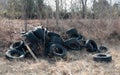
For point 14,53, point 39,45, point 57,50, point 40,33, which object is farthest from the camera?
point 57,50

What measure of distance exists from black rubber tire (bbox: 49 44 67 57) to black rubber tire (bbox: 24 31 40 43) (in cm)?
66

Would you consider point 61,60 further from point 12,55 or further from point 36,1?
point 36,1

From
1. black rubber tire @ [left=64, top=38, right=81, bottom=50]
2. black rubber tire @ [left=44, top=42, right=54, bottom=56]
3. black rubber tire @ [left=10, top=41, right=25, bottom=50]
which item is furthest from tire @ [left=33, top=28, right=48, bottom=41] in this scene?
black rubber tire @ [left=64, top=38, right=81, bottom=50]

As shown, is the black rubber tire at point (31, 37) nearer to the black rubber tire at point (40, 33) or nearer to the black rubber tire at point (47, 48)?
the black rubber tire at point (40, 33)

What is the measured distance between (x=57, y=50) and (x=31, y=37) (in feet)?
3.97

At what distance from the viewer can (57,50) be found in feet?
32.2

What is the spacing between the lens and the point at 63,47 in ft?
33.1

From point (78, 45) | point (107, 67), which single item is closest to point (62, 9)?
point (78, 45)

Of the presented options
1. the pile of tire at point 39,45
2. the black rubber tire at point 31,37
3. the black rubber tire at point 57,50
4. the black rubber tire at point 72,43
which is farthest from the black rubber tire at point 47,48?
the black rubber tire at point 72,43

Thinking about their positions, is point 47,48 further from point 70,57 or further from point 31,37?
point 70,57

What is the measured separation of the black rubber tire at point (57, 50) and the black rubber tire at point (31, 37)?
0.66 metres

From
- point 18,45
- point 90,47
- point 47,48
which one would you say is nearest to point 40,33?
point 47,48

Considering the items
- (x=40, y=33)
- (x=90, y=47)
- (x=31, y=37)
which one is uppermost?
(x=40, y=33)

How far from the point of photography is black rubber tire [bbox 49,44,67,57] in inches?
362
